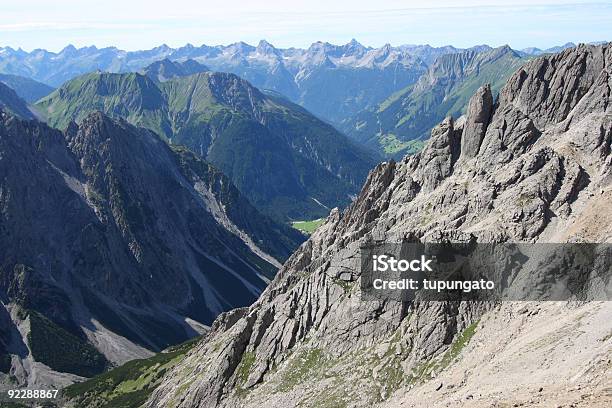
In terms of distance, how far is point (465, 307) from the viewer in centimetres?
9950

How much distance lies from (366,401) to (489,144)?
65.7 metres

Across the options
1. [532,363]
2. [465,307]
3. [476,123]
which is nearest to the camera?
[532,363]

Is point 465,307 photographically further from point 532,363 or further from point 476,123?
point 476,123

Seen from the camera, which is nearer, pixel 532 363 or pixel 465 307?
pixel 532 363

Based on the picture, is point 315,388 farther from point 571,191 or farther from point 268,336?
point 571,191

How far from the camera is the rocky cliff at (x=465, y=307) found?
78062 millimetres

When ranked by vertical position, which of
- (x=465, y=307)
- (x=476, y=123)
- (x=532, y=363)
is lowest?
(x=532, y=363)

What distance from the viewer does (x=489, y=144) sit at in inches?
5310

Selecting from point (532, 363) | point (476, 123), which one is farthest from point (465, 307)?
point (476, 123)

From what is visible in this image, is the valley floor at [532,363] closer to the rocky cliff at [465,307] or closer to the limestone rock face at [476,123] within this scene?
the rocky cliff at [465,307]

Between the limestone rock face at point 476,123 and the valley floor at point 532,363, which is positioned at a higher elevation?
the limestone rock face at point 476,123

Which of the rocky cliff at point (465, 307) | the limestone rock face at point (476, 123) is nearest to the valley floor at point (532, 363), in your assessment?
the rocky cliff at point (465, 307)

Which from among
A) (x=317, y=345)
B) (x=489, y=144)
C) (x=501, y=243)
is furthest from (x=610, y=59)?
(x=317, y=345)

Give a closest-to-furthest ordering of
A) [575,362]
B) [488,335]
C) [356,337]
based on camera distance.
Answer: [575,362] < [488,335] < [356,337]
